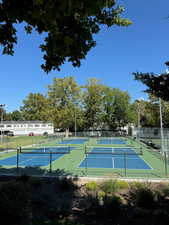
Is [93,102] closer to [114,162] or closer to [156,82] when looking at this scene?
[114,162]

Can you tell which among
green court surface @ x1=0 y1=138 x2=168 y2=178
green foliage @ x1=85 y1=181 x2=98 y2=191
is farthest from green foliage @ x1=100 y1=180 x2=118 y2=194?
green court surface @ x1=0 y1=138 x2=168 y2=178

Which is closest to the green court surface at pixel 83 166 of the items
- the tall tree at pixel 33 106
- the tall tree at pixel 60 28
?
the tall tree at pixel 60 28

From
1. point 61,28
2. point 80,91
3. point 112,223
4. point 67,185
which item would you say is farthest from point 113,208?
point 80,91

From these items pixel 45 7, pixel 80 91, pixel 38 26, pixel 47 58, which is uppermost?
pixel 80 91

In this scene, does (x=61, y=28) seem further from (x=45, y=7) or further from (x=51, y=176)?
(x=51, y=176)

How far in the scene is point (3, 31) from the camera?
3.75m

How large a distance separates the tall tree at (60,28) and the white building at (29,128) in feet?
205

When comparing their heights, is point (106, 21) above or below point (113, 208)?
above

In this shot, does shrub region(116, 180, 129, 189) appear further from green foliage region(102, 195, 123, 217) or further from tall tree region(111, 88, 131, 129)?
tall tree region(111, 88, 131, 129)

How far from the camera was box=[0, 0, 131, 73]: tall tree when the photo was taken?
302 centimetres

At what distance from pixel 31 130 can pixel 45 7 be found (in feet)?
218

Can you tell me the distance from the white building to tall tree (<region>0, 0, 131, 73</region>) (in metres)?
62.4

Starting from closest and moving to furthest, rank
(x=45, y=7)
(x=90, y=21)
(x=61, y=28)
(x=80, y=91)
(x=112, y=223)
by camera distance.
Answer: (x=45, y=7), (x=61, y=28), (x=90, y=21), (x=112, y=223), (x=80, y=91)

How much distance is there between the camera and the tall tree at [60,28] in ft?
9.91
